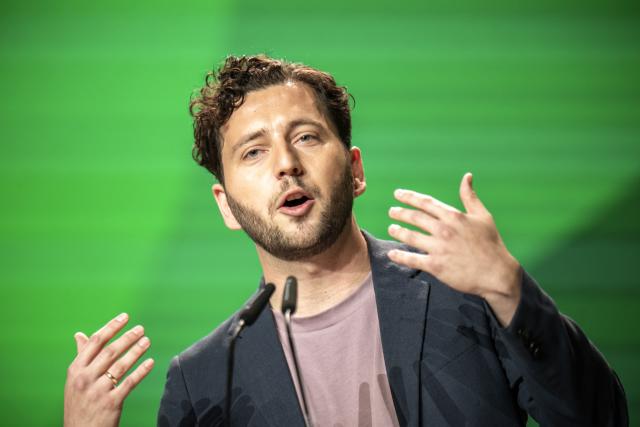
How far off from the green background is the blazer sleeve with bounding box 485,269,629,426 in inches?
42.8

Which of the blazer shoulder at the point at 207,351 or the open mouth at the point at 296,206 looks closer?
the open mouth at the point at 296,206

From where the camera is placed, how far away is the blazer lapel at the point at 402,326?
1917 millimetres

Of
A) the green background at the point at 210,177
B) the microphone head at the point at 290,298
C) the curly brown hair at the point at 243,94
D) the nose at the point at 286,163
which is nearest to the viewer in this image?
the microphone head at the point at 290,298

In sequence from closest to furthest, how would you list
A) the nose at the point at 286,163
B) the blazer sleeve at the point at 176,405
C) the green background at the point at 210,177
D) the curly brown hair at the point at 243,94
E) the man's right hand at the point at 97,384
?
1. the man's right hand at the point at 97,384
2. the nose at the point at 286,163
3. the blazer sleeve at the point at 176,405
4. the curly brown hair at the point at 243,94
5. the green background at the point at 210,177

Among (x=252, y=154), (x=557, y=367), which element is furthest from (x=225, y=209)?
(x=557, y=367)

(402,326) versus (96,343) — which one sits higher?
(96,343)

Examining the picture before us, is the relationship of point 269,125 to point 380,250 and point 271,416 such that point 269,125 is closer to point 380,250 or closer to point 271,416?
point 380,250

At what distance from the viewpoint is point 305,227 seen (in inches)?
80.9

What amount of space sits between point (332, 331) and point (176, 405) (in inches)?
22.4

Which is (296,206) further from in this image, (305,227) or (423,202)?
(423,202)

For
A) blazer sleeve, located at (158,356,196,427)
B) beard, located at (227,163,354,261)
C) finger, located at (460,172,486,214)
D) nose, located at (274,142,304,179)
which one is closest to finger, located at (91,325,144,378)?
blazer sleeve, located at (158,356,196,427)

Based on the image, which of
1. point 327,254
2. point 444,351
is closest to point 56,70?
point 327,254

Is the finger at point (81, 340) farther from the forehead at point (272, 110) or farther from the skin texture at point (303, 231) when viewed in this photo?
the forehead at point (272, 110)

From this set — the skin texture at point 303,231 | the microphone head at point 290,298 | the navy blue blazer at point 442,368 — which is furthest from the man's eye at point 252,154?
the microphone head at point 290,298
